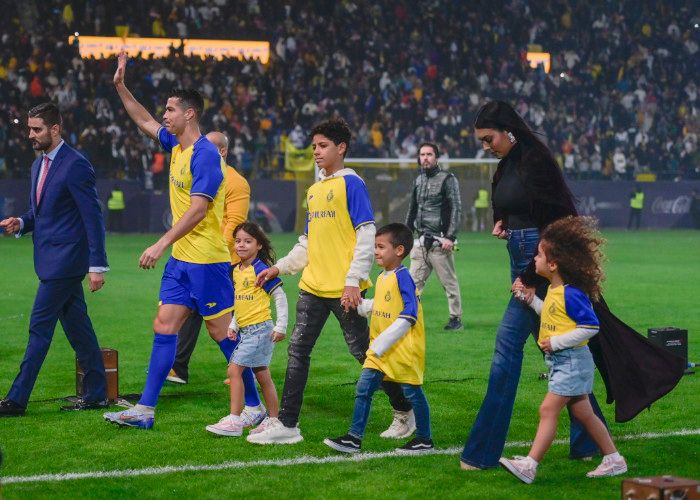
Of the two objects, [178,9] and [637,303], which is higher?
[178,9]

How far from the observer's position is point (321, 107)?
116 ft

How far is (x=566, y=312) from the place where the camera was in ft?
19.8

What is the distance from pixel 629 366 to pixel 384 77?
105 ft

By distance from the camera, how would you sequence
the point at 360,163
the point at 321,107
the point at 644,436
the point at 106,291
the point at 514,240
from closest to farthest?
the point at 514,240
the point at 644,436
the point at 106,291
the point at 360,163
the point at 321,107

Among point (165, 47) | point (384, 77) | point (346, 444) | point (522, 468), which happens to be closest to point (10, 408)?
point (346, 444)

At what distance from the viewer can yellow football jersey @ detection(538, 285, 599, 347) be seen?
6012 millimetres

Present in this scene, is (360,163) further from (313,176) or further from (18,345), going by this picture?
(18,345)

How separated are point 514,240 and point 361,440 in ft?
4.93

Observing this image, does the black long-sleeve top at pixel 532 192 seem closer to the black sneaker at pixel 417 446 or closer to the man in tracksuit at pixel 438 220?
the black sneaker at pixel 417 446

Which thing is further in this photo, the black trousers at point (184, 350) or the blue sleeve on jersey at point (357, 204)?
the black trousers at point (184, 350)

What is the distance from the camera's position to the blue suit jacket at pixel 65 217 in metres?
8.02

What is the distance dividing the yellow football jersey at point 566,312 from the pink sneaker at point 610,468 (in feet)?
2.23

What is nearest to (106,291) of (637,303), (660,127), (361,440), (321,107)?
(637,303)

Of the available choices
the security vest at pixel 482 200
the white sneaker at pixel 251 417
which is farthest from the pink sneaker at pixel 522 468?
the security vest at pixel 482 200
